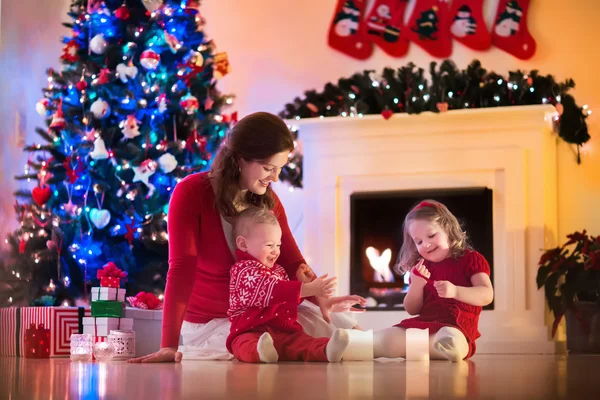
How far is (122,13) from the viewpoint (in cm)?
450

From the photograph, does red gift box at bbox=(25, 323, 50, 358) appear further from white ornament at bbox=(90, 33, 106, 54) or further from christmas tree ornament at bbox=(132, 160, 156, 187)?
white ornament at bbox=(90, 33, 106, 54)

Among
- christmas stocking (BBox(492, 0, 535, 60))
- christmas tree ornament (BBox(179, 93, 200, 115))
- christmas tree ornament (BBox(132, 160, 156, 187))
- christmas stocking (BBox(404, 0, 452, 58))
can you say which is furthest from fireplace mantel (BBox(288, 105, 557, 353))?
christmas tree ornament (BBox(132, 160, 156, 187))

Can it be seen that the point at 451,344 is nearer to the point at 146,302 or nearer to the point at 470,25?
the point at 146,302

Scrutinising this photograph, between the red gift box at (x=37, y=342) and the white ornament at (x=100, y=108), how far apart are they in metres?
1.31

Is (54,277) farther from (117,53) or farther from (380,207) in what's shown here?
(380,207)

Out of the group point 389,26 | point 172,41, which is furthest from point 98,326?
point 389,26

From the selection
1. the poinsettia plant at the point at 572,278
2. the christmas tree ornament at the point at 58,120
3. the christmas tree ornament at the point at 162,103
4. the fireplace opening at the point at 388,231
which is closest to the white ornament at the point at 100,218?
the christmas tree ornament at the point at 58,120

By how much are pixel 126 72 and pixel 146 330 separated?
4.82 feet

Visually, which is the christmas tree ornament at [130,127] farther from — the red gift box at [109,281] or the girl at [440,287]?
the girl at [440,287]

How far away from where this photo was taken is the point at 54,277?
4367 mm

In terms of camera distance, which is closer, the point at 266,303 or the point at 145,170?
the point at 266,303

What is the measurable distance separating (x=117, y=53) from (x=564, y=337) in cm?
289

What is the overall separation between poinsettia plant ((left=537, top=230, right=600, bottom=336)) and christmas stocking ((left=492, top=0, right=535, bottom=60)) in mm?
1291

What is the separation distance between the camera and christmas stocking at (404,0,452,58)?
5.23m
